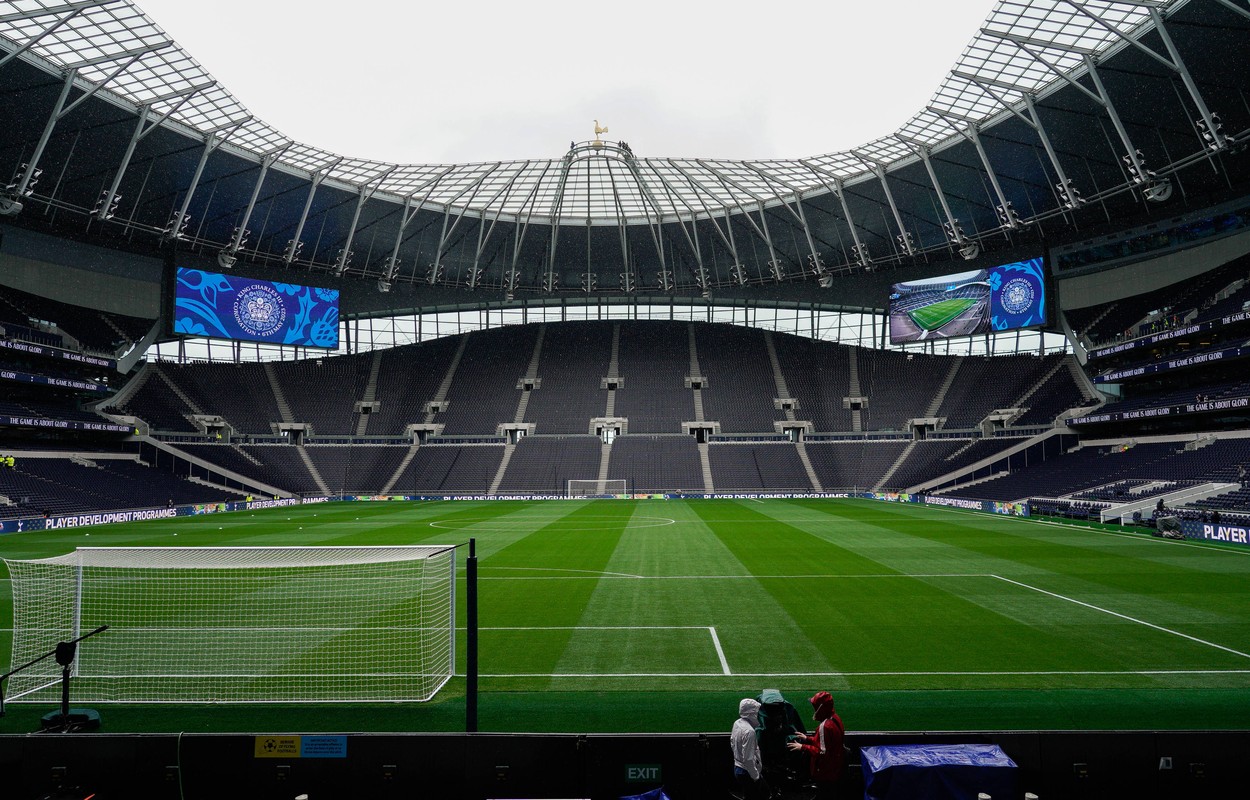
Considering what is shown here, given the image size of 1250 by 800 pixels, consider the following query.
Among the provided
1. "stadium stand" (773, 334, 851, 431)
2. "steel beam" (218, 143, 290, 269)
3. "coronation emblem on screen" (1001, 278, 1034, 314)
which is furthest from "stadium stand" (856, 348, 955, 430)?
"steel beam" (218, 143, 290, 269)

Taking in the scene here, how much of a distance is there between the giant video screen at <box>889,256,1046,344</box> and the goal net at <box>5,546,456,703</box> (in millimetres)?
52355

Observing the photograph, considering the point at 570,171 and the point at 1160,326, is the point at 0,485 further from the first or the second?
the point at 1160,326

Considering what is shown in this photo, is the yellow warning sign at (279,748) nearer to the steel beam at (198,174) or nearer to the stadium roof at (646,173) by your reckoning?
the stadium roof at (646,173)

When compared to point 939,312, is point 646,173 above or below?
above

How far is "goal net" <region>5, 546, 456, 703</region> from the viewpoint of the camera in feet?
34.2

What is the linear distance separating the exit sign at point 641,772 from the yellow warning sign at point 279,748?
138 inches

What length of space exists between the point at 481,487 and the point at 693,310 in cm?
3105

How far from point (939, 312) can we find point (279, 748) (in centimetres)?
6068

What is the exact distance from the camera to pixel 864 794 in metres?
7.06

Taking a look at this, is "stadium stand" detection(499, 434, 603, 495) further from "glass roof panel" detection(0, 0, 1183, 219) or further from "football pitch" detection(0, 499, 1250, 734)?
"football pitch" detection(0, 499, 1250, 734)

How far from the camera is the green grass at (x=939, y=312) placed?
58.5 metres

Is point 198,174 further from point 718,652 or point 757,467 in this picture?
point 718,652

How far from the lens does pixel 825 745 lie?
6637mm

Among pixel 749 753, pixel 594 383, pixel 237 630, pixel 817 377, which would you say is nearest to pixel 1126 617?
pixel 749 753
